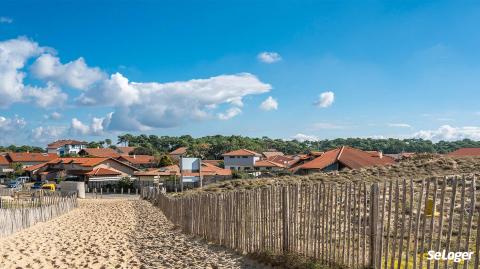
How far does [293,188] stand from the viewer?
29.4 feet

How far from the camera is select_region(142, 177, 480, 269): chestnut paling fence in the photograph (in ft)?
20.3

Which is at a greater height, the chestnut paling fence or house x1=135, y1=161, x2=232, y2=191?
the chestnut paling fence

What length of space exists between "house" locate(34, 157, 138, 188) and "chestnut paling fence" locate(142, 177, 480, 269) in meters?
49.4

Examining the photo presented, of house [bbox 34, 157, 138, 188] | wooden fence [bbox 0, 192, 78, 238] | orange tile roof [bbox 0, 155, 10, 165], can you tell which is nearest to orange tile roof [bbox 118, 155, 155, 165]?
house [bbox 34, 157, 138, 188]

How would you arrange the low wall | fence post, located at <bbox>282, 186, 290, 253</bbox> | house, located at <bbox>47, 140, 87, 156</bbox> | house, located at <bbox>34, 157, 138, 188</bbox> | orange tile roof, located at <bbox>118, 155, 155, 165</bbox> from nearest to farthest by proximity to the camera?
fence post, located at <bbox>282, 186, 290, 253</bbox>
the low wall
house, located at <bbox>34, 157, 138, 188</bbox>
orange tile roof, located at <bbox>118, 155, 155, 165</bbox>
house, located at <bbox>47, 140, 87, 156</bbox>

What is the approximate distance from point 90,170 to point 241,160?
2864cm

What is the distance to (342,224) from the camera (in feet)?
30.9

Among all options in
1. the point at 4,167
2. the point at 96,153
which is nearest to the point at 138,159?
the point at 96,153

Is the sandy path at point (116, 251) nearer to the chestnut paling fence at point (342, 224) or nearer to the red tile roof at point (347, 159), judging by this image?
the chestnut paling fence at point (342, 224)

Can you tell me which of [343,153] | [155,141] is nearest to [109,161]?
[343,153]

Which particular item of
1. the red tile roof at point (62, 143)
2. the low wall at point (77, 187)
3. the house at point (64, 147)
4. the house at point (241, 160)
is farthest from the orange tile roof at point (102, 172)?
the red tile roof at point (62, 143)

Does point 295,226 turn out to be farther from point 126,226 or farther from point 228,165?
point 228,165

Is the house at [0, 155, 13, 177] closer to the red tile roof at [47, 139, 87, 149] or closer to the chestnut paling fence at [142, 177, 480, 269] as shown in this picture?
the red tile roof at [47, 139, 87, 149]

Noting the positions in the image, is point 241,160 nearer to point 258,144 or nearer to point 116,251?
point 258,144
